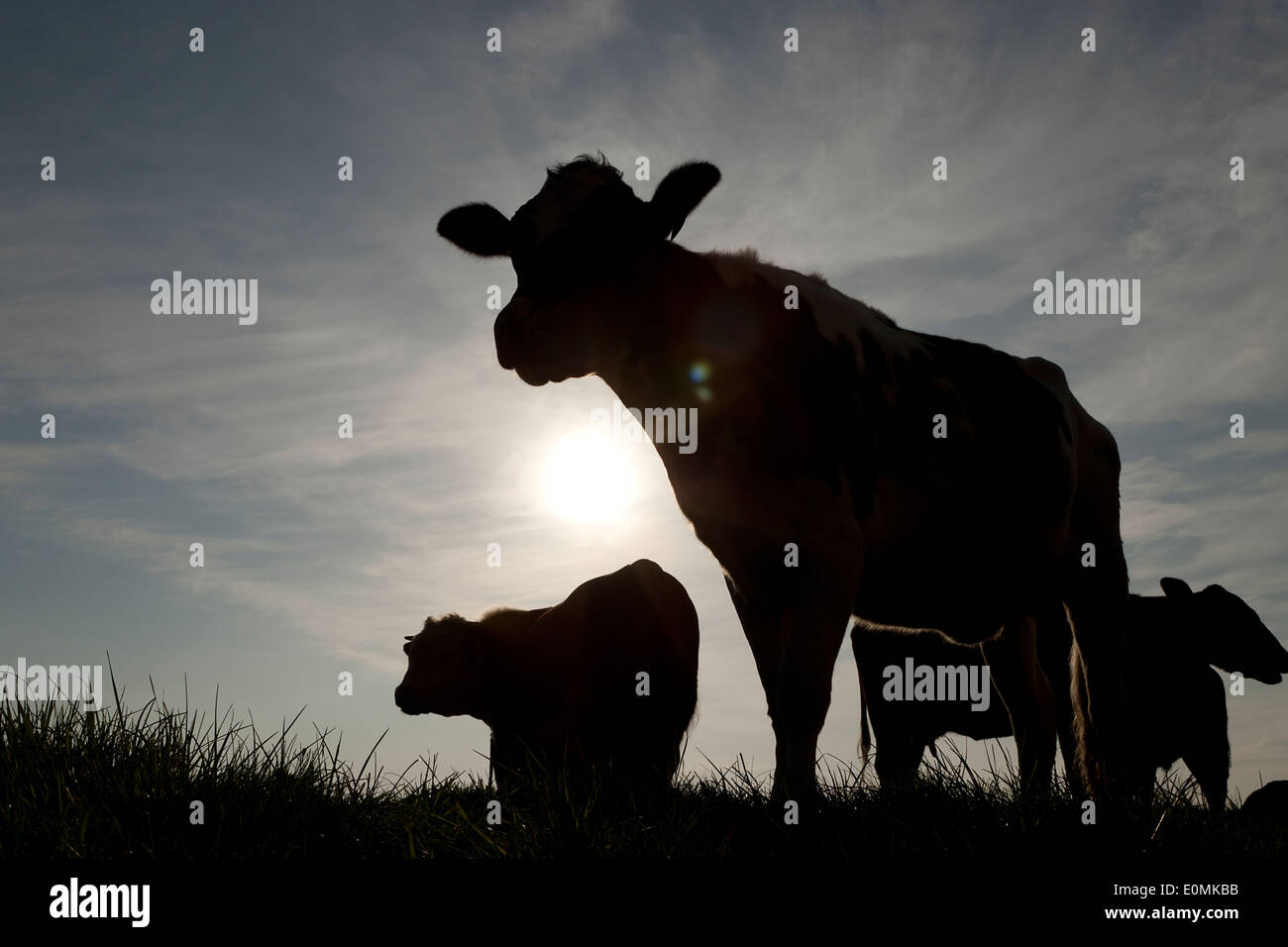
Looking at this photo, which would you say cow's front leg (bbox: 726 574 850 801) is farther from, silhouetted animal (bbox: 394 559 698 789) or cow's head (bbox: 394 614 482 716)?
cow's head (bbox: 394 614 482 716)

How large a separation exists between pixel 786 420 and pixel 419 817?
2.25 metres

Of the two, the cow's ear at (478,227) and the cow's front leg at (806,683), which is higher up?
the cow's ear at (478,227)

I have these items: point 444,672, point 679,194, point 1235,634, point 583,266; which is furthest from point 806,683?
point 1235,634

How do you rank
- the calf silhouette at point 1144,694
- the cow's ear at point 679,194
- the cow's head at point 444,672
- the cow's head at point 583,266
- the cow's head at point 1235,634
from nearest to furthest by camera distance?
the cow's head at point 583,266, the cow's ear at point 679,194, the calf silhouette at point 1144,694, the cow's head at point 444,672, the cow's head at point 1235,634

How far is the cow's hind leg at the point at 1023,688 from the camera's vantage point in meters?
5.91

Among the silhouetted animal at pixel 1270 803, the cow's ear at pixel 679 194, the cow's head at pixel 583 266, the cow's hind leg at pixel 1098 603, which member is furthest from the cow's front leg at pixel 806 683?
the silhouetted animal at pixel 1270 803

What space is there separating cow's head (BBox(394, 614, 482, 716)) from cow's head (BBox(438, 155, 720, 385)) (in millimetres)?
6263

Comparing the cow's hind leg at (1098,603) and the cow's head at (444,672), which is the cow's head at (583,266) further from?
the cow's head at (444,672)

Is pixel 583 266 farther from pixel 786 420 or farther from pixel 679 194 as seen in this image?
pixel 786 420

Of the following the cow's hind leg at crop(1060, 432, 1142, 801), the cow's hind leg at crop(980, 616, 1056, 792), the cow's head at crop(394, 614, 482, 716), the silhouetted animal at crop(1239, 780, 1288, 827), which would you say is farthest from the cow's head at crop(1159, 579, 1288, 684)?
the cow's head at crop(394, 614, 482, 716)

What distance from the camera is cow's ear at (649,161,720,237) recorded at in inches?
181
